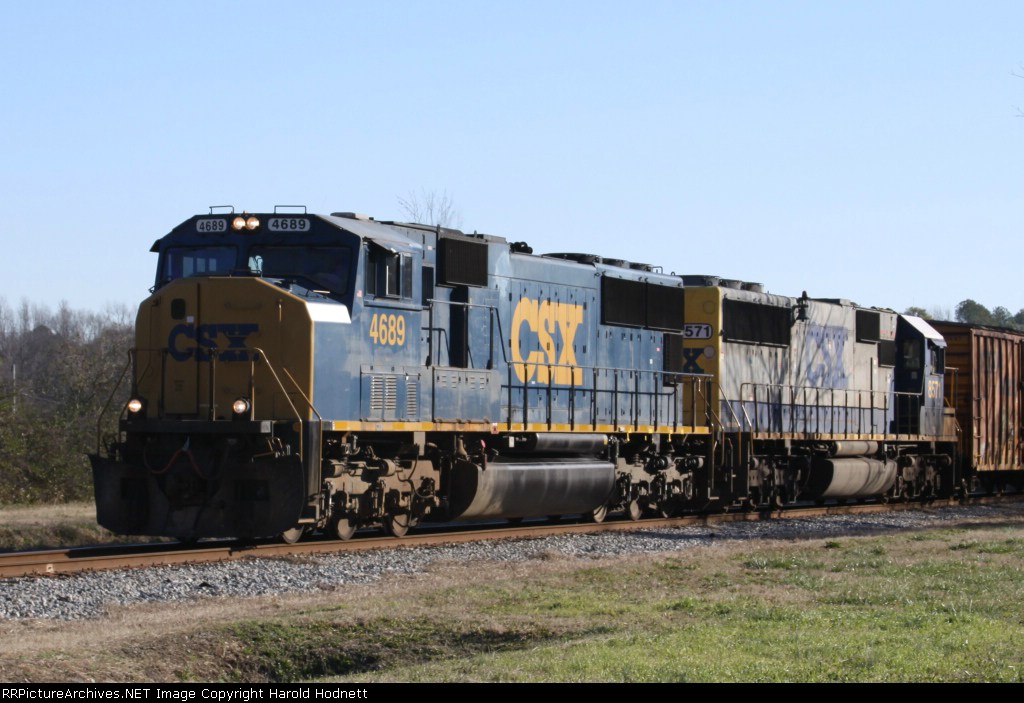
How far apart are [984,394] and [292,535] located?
787 inches

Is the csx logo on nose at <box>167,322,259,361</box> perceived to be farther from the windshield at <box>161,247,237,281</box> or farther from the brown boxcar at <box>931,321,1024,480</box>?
the brown boxcar at <box>931,321,1024,480</box>

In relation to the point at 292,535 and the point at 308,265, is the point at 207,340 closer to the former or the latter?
the point at 308,265

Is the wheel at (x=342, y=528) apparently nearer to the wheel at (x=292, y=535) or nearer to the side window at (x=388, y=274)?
the wheel at (x=292, y=535)

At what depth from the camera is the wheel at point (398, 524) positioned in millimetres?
16547

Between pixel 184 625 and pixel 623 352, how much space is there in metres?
11.7

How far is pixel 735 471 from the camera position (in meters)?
22.7

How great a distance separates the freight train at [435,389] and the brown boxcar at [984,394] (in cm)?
563

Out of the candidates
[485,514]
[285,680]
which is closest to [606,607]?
[285,680]

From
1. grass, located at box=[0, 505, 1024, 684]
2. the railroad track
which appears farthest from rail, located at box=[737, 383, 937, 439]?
grass, located at box=[0, 505, 1024, 684]

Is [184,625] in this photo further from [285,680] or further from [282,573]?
[282,573]

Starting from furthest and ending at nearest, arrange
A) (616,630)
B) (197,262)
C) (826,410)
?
(826,410) → (197,262) → (616,630)

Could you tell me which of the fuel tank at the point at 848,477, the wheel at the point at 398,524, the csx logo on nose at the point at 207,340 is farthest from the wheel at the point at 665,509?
the csx logo on nose at the point at 207,340

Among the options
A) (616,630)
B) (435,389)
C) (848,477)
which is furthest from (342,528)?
(848,477)

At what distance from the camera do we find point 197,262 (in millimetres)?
15773
